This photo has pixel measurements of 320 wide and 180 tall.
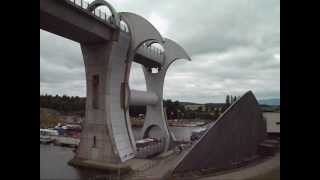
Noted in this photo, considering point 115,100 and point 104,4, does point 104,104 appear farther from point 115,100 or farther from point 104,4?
point 104,4

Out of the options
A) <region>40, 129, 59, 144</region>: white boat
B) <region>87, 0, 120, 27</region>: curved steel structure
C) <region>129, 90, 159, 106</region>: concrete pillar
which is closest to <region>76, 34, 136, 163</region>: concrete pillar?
<region>87, 0, 120, 27</region>: curved steel structure

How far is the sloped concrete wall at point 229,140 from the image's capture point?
1864cm

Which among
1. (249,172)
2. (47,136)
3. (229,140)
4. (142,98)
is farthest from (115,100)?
(47,136)

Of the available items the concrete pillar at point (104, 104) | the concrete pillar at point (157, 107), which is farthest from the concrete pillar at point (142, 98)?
the concrete pillar at point (104, 104)

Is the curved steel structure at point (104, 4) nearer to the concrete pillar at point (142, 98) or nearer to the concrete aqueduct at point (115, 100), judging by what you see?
the concrete aqueduct at point (115, 100)

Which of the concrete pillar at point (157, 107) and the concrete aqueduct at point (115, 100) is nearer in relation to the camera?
the concrete aqueduct at point (115, 100)

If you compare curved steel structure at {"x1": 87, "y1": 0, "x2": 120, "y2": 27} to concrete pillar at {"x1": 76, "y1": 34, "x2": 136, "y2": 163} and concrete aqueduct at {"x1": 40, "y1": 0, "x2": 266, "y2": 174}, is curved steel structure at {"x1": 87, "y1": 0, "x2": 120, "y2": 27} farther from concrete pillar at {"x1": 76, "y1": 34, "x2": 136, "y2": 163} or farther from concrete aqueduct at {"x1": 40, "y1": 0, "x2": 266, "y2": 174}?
concrete pillar at {"x1": 76, "y1": 34, "x2": 136, "y2": 163}

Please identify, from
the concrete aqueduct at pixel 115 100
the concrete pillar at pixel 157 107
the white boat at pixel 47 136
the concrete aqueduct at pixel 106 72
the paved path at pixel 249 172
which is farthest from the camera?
the white boat at pixel 47 136
